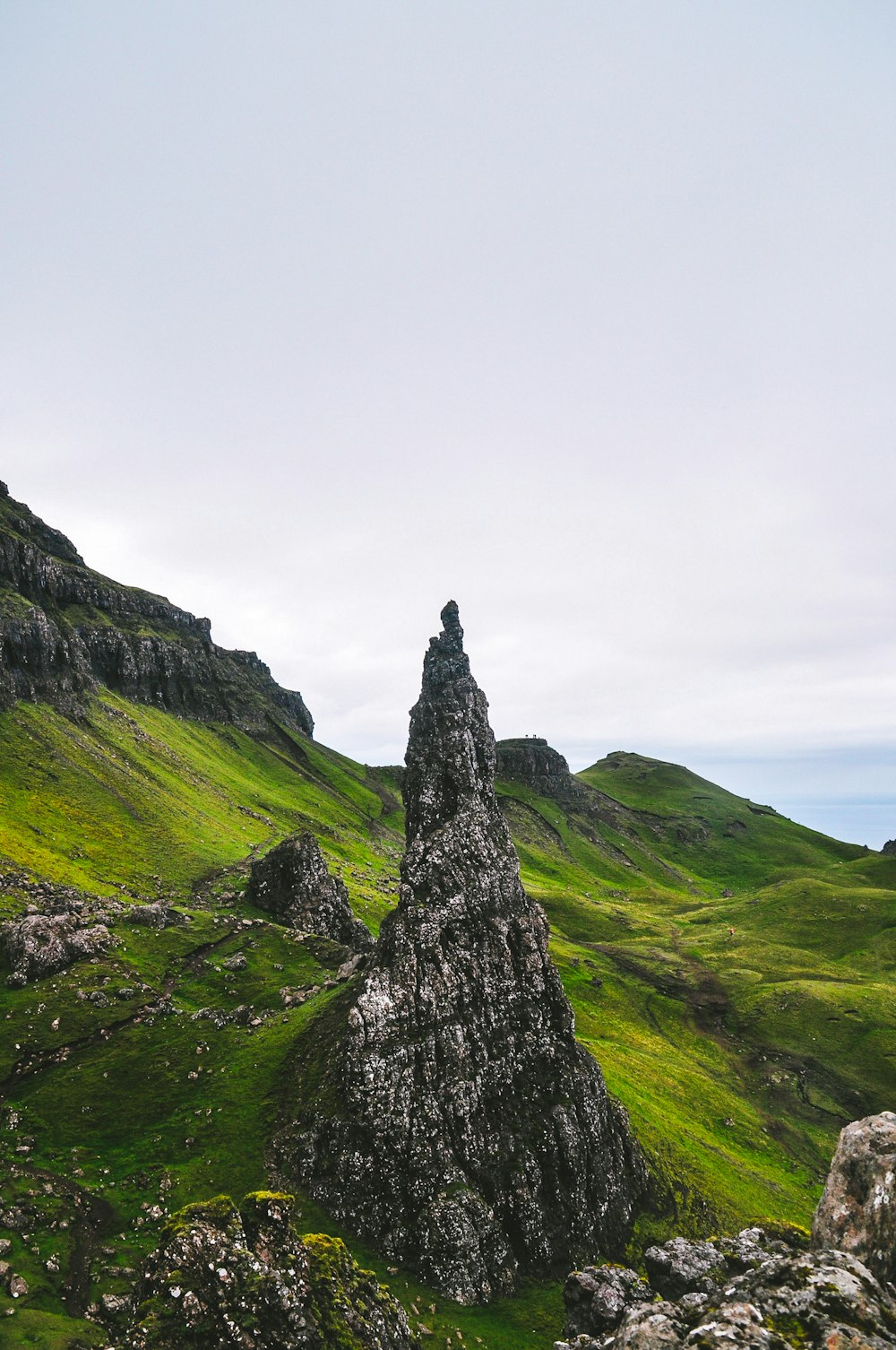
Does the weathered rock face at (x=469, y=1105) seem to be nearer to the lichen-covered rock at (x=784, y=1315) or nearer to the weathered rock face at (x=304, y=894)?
the lichen-covered rock at (x=784, y=1315)

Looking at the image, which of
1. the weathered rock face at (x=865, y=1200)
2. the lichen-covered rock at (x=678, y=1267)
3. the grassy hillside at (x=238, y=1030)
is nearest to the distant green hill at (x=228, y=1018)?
the grassy hillside at (x=238, y=1030)

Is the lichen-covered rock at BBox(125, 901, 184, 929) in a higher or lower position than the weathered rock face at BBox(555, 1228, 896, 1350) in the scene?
lower

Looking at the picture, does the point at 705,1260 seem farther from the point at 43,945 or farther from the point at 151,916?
the point at 151,916

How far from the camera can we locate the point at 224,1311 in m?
18.6

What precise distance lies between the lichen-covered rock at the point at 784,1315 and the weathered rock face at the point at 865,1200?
5.85 m

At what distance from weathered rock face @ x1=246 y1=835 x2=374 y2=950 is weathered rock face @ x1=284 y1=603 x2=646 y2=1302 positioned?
1292 inches

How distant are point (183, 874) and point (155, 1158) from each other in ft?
232

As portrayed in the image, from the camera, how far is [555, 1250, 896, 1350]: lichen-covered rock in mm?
13500

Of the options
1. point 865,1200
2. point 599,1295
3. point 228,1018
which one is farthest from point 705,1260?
point 228,1018

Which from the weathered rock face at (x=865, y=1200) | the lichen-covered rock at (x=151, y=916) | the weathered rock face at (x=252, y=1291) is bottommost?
the lichen-covered rock at (x=151, y=916)

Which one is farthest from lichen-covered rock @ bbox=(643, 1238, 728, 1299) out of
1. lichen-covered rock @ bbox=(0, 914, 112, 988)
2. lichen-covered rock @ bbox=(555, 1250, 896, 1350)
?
lichen-covered rock @ bbox=(0, 914, 112, 988)

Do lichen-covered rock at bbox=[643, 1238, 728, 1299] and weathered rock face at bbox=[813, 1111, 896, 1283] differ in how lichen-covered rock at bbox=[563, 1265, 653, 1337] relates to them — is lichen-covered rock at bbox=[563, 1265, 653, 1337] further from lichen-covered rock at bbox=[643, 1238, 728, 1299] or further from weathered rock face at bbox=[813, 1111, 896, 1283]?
weathered rock face at bbox=[813, 1111, 896, 1283]

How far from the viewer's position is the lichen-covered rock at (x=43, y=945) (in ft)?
182

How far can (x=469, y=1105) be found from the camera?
1866 inches
